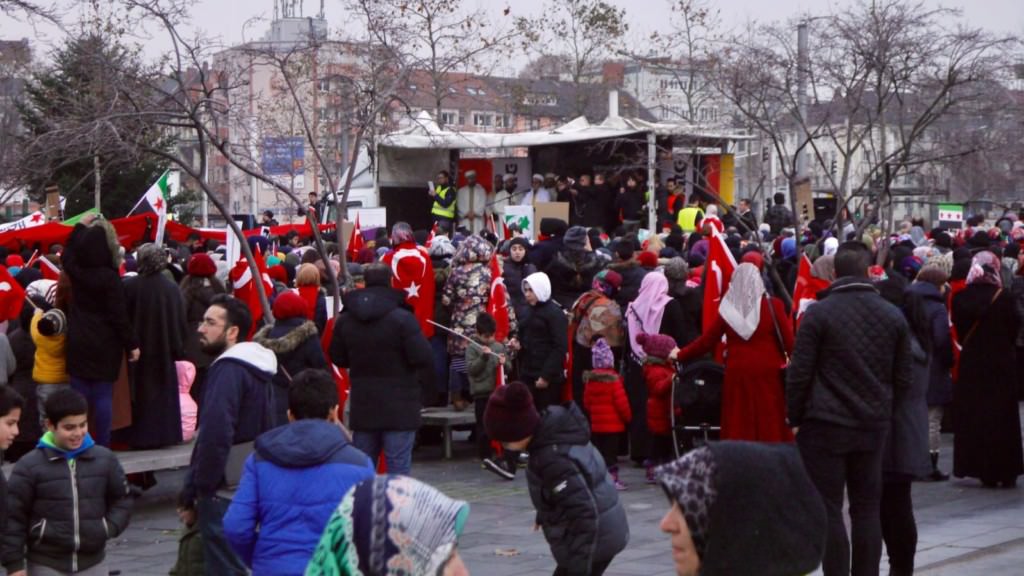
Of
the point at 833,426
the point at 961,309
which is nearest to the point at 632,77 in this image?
the point at 961,309

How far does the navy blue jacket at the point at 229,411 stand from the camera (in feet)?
24.0

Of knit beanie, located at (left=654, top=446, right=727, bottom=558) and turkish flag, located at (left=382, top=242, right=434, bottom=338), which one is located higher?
knit beanie, located at (left=654, top=446, right=727, bottom=558)

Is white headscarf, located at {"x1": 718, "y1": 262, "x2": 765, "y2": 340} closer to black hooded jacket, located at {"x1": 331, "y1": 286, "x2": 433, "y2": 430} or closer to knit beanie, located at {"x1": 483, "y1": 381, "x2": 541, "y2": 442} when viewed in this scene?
black hooded jacket, located at {"x1": 331, "y1": 286, "x2": 433, "y2": 430}

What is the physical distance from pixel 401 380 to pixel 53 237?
11020 millimetres

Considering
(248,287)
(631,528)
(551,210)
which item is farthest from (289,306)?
(551,210)

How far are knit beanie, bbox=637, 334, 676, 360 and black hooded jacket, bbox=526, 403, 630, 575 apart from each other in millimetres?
5582

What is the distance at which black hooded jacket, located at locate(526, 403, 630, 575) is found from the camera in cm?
709

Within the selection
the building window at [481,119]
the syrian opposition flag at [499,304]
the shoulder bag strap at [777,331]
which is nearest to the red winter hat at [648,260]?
the syrian opposition flag at [499,304]

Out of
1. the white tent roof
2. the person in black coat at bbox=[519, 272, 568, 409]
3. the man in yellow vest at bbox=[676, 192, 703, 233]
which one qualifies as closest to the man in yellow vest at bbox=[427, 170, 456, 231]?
the white tent roof

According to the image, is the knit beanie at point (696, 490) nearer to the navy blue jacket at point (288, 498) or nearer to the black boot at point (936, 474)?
the navy blue jacket at point (288, 498)

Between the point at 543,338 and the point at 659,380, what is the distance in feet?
4.20

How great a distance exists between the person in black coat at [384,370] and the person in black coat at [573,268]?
14.4ft

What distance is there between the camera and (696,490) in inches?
160

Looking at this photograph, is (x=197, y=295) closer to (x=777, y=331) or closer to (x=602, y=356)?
(x=602, y=356)
